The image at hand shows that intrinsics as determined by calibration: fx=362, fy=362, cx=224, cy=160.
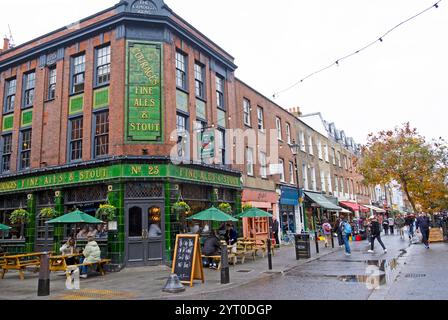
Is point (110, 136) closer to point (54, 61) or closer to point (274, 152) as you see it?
point (54, 61)

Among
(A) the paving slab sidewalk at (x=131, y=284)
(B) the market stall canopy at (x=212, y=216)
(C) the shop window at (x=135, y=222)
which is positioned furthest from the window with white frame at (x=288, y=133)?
(C) the shop window at (x=135, y=222)

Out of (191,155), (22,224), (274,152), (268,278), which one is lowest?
(268,278)

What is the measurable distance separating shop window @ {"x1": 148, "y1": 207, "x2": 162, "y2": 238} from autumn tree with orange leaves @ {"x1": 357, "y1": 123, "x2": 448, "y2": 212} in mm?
17652

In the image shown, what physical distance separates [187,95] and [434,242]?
16905 mm

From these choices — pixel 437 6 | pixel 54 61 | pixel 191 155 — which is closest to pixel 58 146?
pixel 54 61

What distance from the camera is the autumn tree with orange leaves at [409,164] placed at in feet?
79.0

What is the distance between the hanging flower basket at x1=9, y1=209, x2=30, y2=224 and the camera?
16.6 meters

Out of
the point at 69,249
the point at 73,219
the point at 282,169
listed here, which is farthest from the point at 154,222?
the point at 282,169

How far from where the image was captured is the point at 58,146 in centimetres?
1689

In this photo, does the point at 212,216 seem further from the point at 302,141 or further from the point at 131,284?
the point at 302,141

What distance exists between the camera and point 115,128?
15.1 meters

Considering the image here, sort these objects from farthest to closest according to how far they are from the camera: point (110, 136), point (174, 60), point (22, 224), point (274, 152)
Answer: point (274, 152) → point (22, 224) → point (174, 60) → point (110, 136)

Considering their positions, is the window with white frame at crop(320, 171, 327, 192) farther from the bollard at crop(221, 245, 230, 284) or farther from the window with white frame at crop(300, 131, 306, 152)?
the bollard at crop(221, 245, 230, 284)

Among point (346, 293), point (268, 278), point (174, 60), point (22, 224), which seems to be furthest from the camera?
point (22, 224)
